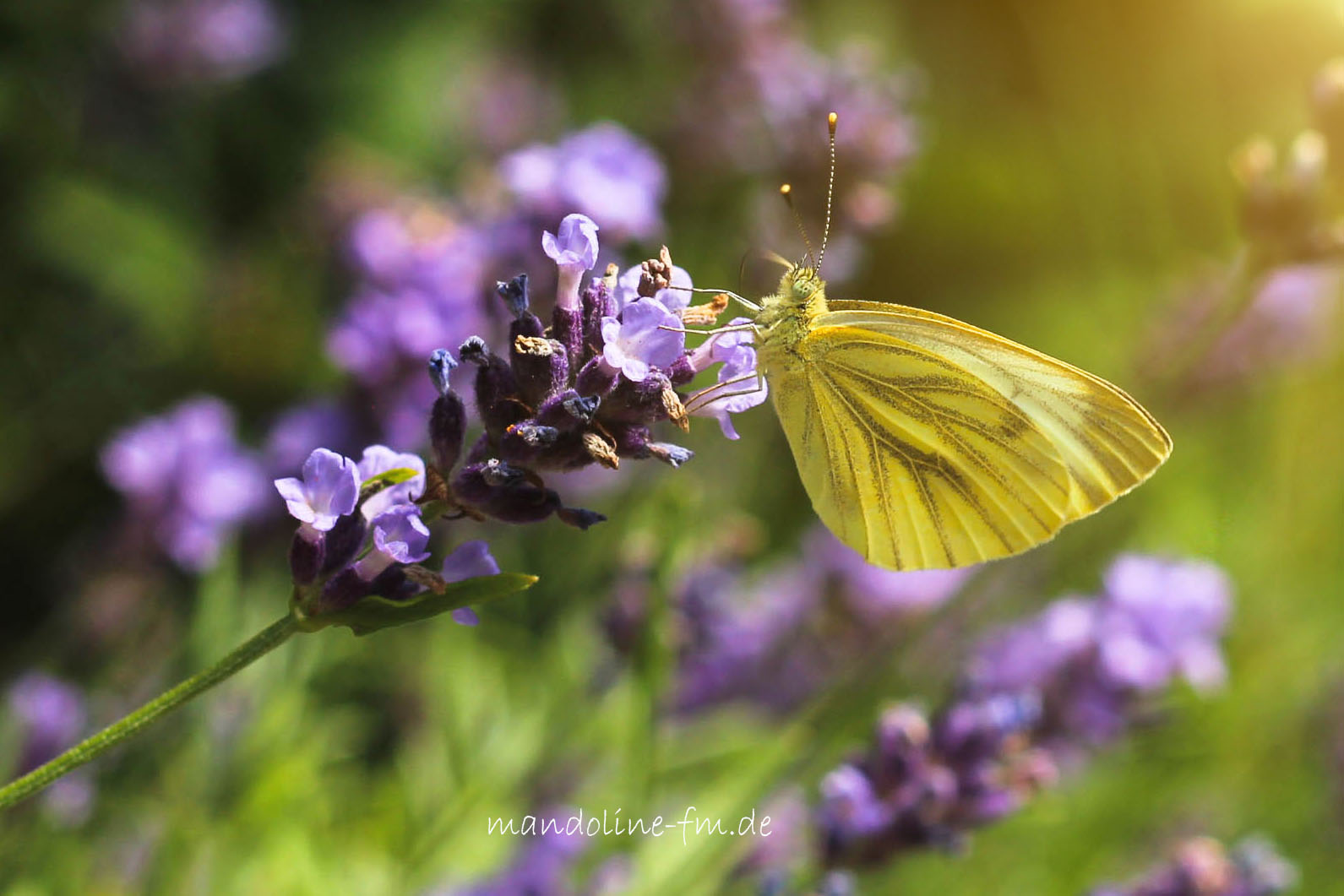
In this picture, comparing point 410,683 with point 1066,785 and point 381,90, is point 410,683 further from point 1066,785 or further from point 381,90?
point 381,90

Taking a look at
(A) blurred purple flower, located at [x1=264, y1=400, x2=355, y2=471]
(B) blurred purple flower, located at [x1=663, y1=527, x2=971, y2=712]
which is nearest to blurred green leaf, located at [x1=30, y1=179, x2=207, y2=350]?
(A) blurred purple flower, located at [x1=264, y1=400, x2=355, y2=471]

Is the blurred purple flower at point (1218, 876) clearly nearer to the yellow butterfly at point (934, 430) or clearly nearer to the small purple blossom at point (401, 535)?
the yellow butterfly at point (934, 430)

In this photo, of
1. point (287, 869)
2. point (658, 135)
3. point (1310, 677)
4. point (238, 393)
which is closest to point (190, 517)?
point (287, 869)

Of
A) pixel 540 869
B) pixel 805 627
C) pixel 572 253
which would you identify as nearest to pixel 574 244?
pixel 572 253

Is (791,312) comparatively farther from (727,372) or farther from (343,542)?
(343,542)

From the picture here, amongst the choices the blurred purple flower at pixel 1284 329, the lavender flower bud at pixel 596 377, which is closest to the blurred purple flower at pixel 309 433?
the lavender flower bud at pixel 596 377
